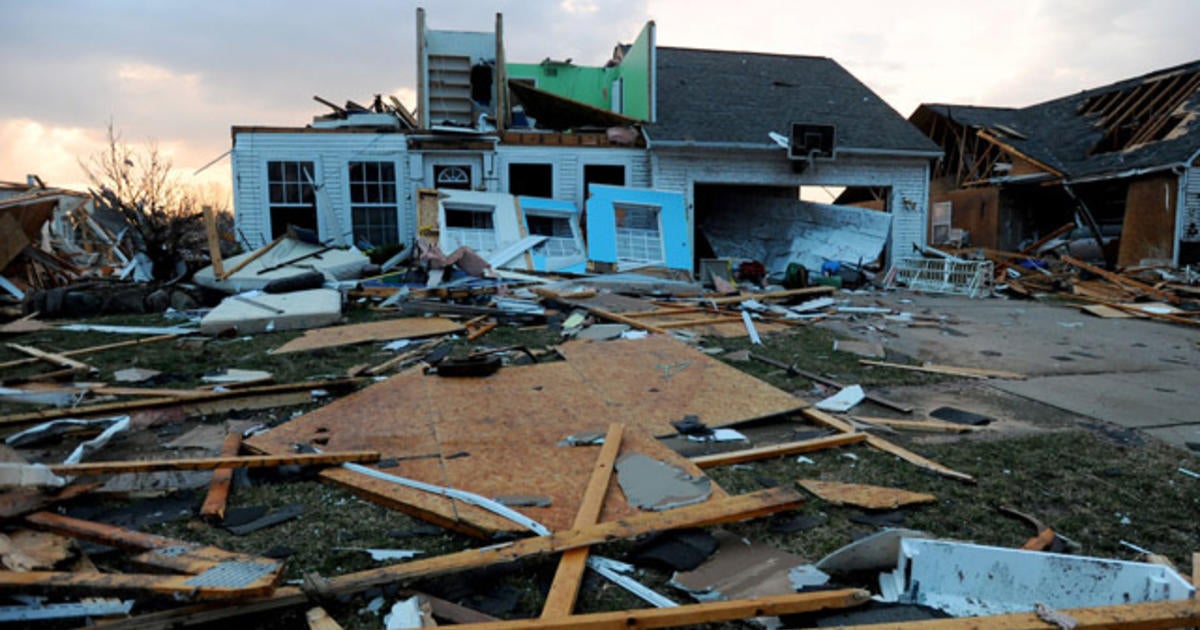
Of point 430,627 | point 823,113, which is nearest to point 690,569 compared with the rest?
point 430,627

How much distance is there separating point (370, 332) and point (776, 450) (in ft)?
16.8

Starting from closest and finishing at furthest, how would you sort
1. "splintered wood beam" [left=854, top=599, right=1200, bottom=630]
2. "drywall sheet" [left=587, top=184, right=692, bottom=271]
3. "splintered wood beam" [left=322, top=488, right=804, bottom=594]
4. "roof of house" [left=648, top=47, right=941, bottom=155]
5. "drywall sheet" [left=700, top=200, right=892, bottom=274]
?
"splintered wood beam" [left=854, top=599, right=1200, bottom=630], "splintered wood beam" [left=322, top=488, right=804, bottom=594], "drywall sheet" [left=587, top=184, right=692, bottom=271], "roof of house" [left=648, top=47, right=941, bottom=155], "drywall sheet" [left=700, top=200, right=892, bottom=274]

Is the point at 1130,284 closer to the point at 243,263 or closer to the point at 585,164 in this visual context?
the point at 585,164

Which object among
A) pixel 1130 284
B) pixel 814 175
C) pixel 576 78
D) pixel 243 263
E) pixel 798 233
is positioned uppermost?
pixel 576 78

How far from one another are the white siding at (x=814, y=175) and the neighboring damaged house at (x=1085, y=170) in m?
5.43

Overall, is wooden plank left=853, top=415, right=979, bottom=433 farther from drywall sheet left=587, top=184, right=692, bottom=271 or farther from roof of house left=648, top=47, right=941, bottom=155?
roof of house left=648, top=47, right=941, bottom=155

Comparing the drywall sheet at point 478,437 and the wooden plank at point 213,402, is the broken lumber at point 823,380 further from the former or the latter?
the wooden plank at point 213,402

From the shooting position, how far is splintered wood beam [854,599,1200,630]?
182 centimetres

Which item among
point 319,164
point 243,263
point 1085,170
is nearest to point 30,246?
point 243,263

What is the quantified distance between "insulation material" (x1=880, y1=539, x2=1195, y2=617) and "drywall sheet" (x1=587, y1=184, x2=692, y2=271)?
10536mm

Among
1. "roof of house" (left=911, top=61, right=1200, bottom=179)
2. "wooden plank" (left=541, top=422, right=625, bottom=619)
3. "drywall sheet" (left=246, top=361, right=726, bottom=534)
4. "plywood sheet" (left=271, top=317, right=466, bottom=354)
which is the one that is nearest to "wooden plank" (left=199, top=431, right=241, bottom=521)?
"drywall sheet" (left=246, top=361, right=726, bottom=534)

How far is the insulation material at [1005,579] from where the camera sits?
81.9 inches

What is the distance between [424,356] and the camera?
6.29m

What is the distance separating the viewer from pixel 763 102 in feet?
53.4
